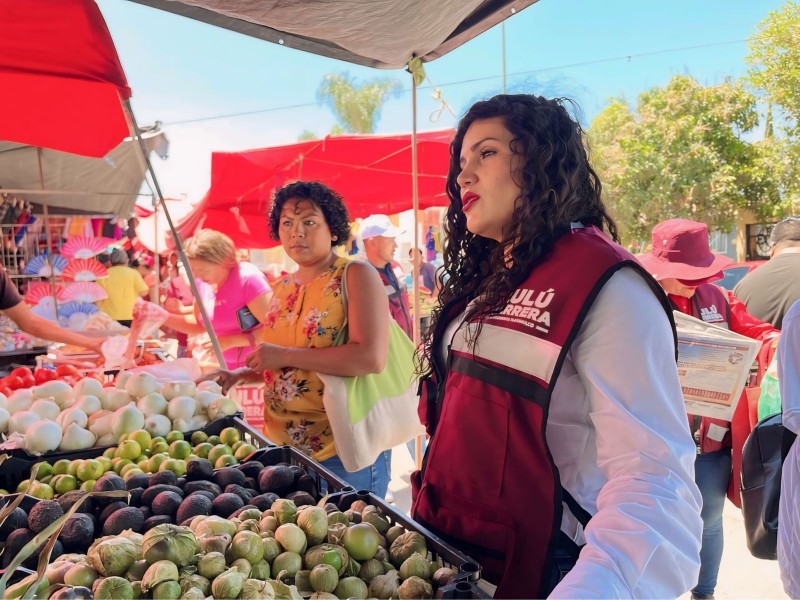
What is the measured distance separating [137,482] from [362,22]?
71.1 inches

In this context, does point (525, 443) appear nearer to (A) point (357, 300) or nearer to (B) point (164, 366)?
(A) point (357, 300)

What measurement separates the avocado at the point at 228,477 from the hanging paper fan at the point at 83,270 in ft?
14.2

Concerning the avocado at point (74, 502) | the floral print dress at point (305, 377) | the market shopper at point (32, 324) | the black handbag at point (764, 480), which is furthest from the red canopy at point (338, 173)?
the avocado at point (74, 502)

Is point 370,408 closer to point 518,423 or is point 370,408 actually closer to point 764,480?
point 518,423

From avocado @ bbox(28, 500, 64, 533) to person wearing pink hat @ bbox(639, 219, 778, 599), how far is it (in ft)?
8.27

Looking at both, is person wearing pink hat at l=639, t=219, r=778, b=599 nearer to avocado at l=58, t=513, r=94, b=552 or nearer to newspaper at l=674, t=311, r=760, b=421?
newspaper at l=674, t=311, r=760, b=421

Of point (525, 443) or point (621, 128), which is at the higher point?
point (621, 128)

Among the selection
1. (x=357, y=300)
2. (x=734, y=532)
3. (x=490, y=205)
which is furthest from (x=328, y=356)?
(x=734, y=532)

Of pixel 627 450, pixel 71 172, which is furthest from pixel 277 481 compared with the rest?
pixel 71 172

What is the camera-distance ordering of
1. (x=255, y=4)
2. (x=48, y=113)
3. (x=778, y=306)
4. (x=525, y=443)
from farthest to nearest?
(x=778, y=306), (x=48, y=113), (x=255, y=4), (x=525, y=443)

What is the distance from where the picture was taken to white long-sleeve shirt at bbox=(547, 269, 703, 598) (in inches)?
36.2

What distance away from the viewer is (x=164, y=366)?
2873 mm

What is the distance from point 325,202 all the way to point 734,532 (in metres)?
3.52

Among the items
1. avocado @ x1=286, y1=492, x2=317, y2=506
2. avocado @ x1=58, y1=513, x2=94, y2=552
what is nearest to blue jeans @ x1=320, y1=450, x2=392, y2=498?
avocado @ x1=286, y1=492, x2=317, y2=506
